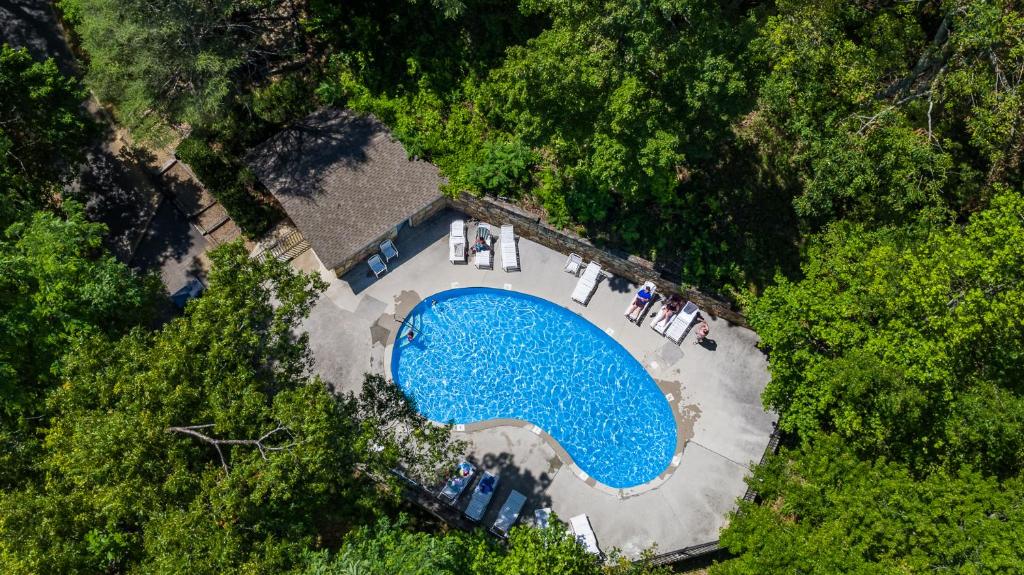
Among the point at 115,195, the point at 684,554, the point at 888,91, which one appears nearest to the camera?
the point at 684,554

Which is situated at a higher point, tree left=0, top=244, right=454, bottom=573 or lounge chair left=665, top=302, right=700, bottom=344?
tree left=0, top=244, right=454, bottom=573

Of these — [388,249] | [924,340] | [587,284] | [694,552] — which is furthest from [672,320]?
[388,249]

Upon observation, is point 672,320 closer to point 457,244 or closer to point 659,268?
point 659,268

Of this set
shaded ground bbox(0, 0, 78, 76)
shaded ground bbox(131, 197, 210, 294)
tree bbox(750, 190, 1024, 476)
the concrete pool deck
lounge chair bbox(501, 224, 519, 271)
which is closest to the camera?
tree bbox(750, 190, 1024, 476)

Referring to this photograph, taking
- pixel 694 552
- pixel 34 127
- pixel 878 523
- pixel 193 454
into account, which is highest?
pixel 34 127

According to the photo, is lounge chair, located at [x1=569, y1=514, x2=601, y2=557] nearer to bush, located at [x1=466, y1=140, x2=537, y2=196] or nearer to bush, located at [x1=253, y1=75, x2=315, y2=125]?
bush, located at [x1=466, y1=140, x2=537, y2=196]

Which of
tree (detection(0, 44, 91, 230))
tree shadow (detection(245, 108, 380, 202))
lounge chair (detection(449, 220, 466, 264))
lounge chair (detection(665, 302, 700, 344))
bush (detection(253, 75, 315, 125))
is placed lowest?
lounge chair (detection(665, 302, 700, 344))

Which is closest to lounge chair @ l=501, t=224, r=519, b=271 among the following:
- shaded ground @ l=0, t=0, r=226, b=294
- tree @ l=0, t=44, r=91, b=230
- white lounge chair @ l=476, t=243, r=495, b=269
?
white lounge chair @ l=476, t=243, r=495, b=269

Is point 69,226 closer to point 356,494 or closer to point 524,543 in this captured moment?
point 356,494
